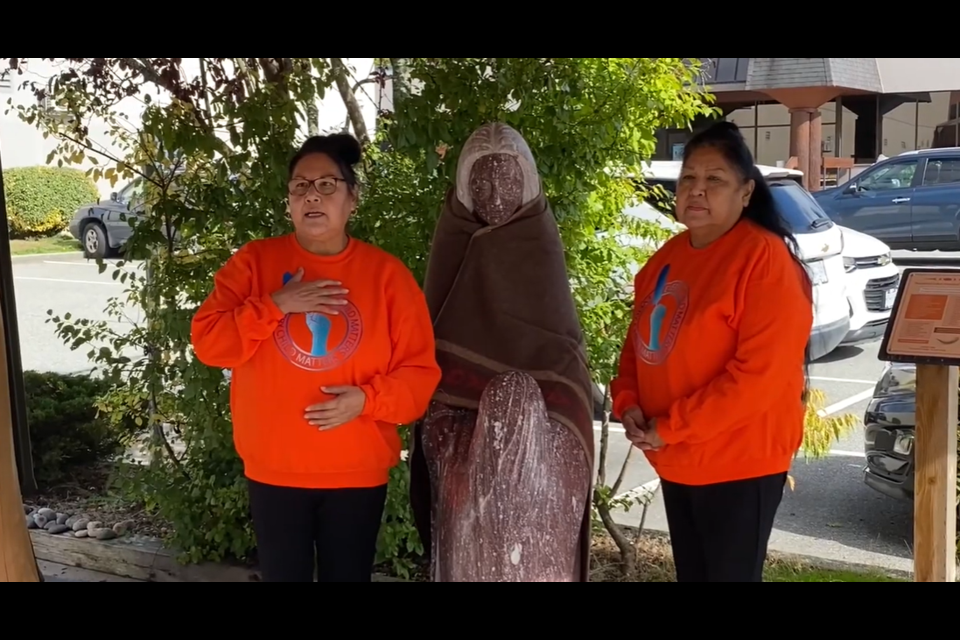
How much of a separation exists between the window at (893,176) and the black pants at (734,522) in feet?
21.9

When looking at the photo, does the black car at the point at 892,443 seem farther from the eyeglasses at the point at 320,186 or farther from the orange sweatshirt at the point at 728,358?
the eyeglasses at the point at 320,186

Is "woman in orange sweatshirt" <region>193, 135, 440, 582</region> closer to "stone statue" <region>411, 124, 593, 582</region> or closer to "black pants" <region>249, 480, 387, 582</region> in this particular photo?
"black pants" <region>249, 480, 387, 582</region>

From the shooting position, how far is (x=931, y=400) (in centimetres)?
282

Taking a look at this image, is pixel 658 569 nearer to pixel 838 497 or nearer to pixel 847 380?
pixel 838 497

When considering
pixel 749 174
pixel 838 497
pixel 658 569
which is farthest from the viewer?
pixel 838 497

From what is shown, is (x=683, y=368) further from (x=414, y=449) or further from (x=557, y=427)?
(x=414, y=449)

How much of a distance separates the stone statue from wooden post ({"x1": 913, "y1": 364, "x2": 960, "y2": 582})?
1151mm

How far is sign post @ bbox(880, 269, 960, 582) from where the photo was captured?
2.75m

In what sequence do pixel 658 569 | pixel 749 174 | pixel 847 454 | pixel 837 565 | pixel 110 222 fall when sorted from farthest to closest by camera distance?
pixel 110 222 < pixel 847 454 < pixel 658 569 < pixel 837 565 < pixel 749 174

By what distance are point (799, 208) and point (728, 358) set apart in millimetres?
4087

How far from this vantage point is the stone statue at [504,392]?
7.62 ft

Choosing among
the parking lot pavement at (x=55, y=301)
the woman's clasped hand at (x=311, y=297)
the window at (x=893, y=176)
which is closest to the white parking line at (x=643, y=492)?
the woman's clasped hand at (x=311, y=297)

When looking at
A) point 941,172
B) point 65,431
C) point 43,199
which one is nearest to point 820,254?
point 941,172

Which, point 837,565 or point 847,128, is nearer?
point 837,565
